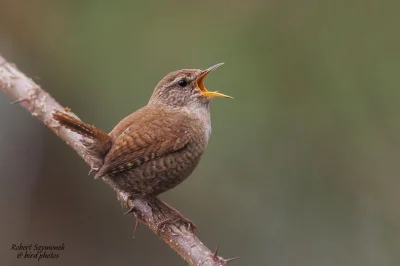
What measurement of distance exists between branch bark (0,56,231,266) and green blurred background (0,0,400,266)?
158cm

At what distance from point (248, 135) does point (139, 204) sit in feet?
7.06

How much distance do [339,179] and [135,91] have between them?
188 cm

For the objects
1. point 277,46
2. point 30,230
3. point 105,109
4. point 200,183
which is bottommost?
point 30,230

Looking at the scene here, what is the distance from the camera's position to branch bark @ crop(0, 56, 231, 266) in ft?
8.24

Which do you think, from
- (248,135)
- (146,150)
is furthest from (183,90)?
(248,135)

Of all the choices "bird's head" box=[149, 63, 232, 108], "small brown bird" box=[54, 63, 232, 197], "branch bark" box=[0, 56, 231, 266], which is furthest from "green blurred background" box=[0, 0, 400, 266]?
"small brown bird" box=[54, 63, 232, 197]

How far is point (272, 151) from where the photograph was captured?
5141mm

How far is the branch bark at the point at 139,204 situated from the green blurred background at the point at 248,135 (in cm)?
158

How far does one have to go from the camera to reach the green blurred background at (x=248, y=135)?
486cm

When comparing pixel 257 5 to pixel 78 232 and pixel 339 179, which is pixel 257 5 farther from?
pixel 78 232

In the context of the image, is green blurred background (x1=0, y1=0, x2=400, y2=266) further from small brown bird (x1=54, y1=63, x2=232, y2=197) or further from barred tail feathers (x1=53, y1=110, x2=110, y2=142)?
barred tail feathers (x1=53, y1=110, x2=110, y2=142)

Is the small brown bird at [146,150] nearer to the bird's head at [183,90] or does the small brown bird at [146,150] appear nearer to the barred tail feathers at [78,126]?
the barred tail feathers at [78,126]

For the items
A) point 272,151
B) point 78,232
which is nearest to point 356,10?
point 272,151

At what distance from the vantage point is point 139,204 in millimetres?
3098
